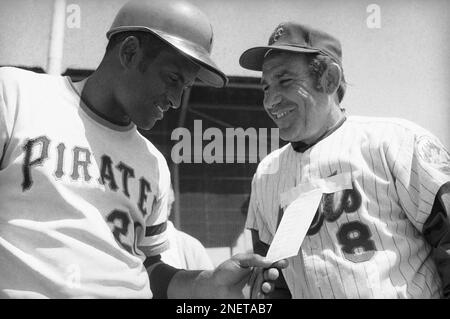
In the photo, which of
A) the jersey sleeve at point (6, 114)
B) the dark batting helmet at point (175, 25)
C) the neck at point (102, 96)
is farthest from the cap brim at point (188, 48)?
the jersey sleeve at point (6, 114)

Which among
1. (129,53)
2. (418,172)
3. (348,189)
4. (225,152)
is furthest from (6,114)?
(418,172)

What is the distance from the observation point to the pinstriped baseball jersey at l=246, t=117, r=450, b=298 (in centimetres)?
158

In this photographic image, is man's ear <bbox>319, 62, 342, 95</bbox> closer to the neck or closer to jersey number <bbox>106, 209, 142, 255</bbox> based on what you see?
the neck

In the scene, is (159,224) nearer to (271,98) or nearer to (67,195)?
(67,195)

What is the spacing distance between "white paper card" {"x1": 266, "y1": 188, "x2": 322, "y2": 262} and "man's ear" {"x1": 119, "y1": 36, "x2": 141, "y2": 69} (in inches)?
25.0

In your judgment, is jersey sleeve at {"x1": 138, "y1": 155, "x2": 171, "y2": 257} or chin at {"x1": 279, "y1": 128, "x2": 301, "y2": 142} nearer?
jersey sleeve at {"x1": 138, "y1": 155, "x2": 171, "y2": 257}

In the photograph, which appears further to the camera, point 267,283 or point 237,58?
point 237,58

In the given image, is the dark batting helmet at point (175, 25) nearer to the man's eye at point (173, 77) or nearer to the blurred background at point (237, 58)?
the man's eye at point (173, 77)

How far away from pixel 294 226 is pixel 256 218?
0.80ft

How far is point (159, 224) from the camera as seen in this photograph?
1.66m

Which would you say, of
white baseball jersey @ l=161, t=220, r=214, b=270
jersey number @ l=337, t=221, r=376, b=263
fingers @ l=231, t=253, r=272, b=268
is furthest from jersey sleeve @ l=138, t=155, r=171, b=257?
jersey number @ l=337, t=221, r=376, b=263

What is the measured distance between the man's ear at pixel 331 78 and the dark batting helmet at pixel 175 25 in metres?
0.39

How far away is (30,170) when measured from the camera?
141cm

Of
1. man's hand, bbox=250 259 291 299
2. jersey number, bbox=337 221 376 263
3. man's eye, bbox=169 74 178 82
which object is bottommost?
man's hand, bbox=250 259 291 299
